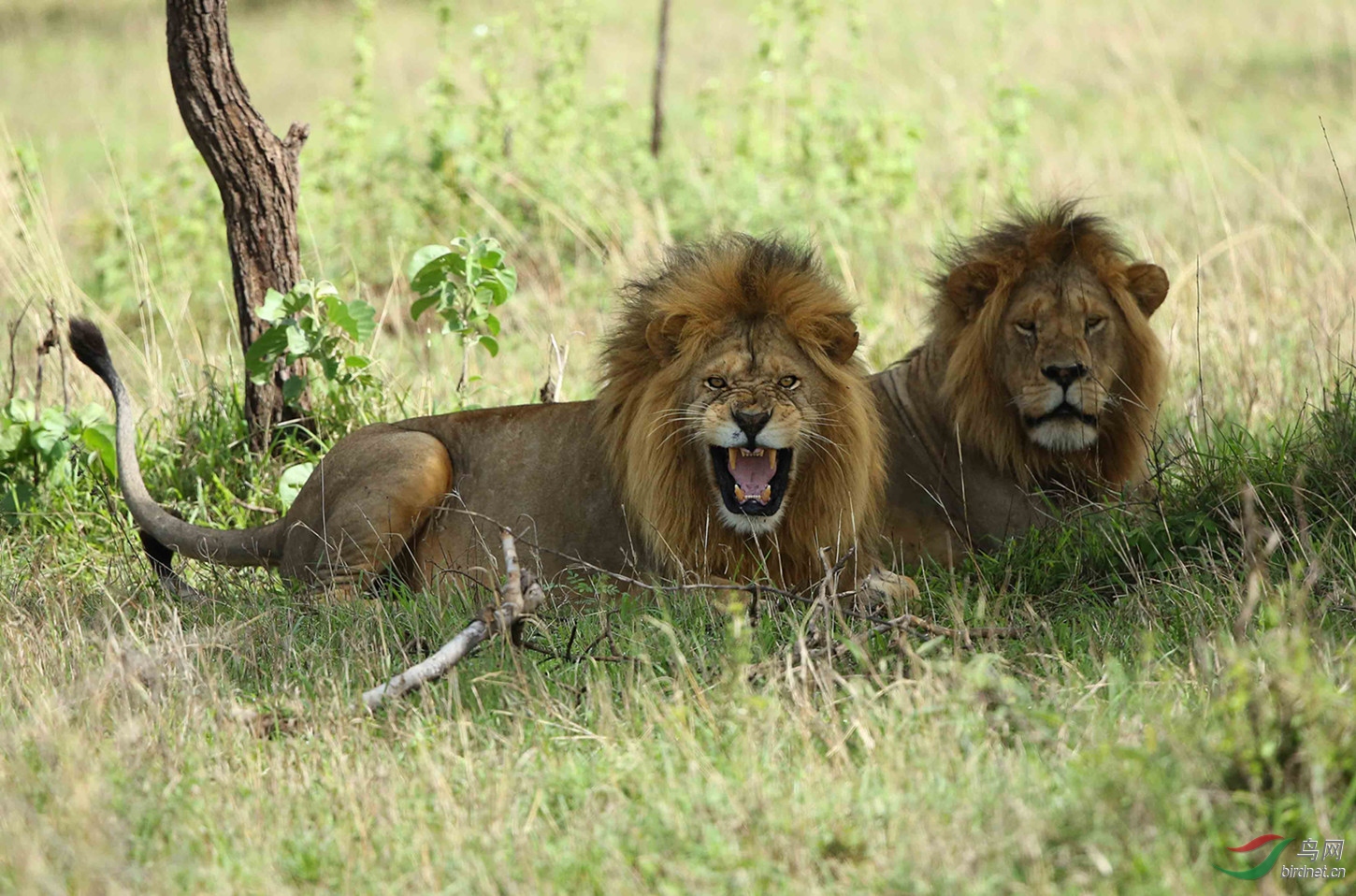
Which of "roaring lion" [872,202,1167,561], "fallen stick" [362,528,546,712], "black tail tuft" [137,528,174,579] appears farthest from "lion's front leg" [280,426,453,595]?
"roaring lion" [872,202,1167,561]

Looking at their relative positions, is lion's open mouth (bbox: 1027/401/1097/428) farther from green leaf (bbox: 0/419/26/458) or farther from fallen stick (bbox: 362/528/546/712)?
green leaf (bbox: 0/419/26/458)

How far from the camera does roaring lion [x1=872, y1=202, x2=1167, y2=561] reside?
197 inches

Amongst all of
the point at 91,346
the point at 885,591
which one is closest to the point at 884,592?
the point at 885,591

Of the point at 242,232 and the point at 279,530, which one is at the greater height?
the point at 242,232

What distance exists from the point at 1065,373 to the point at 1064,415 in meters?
0.15

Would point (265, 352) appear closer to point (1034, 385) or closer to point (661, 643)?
point (661, 643)

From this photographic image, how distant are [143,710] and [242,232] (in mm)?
2663

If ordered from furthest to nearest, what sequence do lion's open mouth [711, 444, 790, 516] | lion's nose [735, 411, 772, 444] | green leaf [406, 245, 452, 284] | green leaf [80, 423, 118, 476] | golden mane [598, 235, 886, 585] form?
green leaf [80, 423, 118, 476], green leaf [406, 245, 452, 284], golden mane [598, 235, 886, 585], lion's open mouth [711, 444, 790, 516], lion's nose [735, 411, 772, 444]

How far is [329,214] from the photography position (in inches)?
354

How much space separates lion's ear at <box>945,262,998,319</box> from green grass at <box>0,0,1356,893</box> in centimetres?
84

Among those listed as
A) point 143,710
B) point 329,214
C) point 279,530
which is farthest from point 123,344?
point 143,710

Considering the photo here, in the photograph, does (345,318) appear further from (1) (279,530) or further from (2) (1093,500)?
(2) (1093,500)

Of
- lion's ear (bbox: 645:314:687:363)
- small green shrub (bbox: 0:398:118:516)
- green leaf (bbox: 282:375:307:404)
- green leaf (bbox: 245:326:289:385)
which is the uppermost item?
lion's ear (bbox: 645:314:687:363)

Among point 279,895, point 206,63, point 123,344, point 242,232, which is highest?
point 206,63
